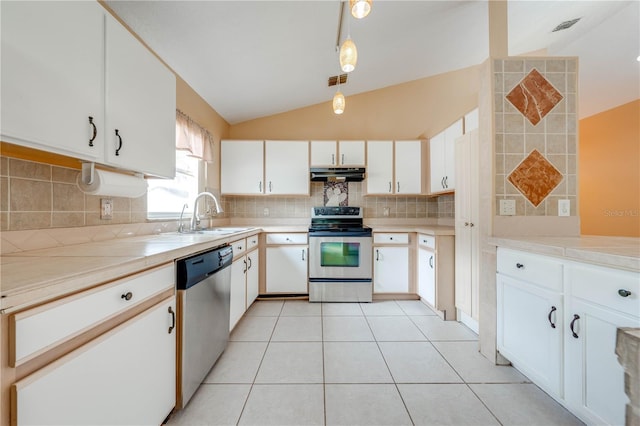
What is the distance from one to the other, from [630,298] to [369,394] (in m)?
1.29

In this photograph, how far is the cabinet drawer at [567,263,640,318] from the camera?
3.13ft

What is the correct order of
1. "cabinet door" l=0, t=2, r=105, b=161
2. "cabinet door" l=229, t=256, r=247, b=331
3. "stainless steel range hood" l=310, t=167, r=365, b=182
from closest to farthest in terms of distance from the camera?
"cabinet door" l=0, t=2, r=105, b=161 → "cabinet door" l=229, t=256, r=247, b=331 → "stainless steel range hood" l=310, t=167, r=365, b=182

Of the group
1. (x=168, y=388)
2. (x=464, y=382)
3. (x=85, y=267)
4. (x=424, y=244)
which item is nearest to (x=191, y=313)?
(x=168, y=388)

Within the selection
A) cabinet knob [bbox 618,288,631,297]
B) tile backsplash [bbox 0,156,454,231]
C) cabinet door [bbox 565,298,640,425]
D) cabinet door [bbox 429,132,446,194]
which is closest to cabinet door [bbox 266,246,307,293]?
→ tile backsplash [bbox 0,156,454,231]

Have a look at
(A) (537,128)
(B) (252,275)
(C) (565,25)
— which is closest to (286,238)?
(B) (252,275)

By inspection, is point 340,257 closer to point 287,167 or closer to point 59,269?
point 287,167

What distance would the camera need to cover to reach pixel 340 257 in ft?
9.75

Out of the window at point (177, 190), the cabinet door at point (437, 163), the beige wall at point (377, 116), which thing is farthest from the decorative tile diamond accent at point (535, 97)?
the window at point (177, 190)

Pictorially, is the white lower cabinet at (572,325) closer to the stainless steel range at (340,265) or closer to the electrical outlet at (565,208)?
the electrical outlet at (565,208)

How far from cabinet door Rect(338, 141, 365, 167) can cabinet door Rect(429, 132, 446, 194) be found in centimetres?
88

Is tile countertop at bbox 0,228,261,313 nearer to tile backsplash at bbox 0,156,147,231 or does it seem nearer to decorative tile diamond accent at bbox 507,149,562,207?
tile backsplash at bbox 0,156,147,231

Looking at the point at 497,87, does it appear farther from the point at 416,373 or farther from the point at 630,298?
the point at 416,373

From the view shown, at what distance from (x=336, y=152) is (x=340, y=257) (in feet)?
4.55

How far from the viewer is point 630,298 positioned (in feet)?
3.15
